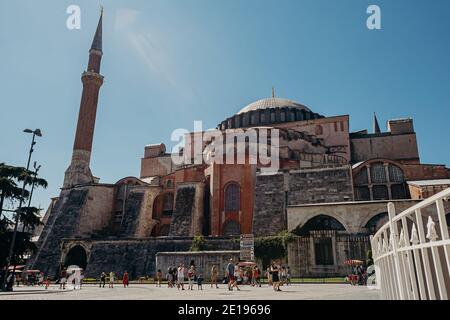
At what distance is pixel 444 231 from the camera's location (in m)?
2.33

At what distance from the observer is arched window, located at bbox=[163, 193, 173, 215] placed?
32.9 meters

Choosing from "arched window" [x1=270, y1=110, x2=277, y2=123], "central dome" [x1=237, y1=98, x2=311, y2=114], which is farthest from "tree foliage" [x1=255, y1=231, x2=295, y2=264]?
"central dome" [x1=237, y1=98, x2=311, y2=114]

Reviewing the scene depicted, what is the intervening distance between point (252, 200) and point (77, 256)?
14889mm

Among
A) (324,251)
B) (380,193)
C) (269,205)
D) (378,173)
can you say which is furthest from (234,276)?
(378,173)

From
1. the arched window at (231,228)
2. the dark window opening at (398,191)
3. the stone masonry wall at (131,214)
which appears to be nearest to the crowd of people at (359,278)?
the arched window at (231,228)

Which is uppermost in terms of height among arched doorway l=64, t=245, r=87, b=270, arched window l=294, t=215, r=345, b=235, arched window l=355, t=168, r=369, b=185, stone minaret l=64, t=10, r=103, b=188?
stone minaret l=64, t=10, r=103, b=188

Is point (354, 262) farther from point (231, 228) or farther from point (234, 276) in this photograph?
point (231, 228)

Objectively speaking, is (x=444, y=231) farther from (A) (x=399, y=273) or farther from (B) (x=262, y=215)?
(B) (x=262, y=215)

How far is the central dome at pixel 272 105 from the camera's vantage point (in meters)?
42.5

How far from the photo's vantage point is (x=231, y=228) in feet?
90.5

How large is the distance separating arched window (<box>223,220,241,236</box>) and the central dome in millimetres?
18853

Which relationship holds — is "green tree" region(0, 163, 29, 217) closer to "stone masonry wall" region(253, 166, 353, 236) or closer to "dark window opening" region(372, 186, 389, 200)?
"stone masonry wall" region(253, 166, 353, 236)

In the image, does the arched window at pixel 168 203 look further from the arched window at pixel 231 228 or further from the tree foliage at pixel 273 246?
the tree foliage at pixel 273 246
